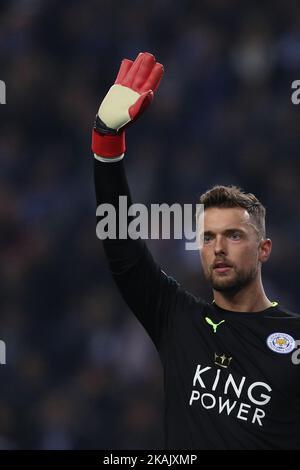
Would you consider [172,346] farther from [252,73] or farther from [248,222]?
[252,73]

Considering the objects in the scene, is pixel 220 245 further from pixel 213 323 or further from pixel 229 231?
pixel 213 323

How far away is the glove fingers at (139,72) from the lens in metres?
3.08

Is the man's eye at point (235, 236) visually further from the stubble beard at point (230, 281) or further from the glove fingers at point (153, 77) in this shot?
the glove fingers at point (153, 77)

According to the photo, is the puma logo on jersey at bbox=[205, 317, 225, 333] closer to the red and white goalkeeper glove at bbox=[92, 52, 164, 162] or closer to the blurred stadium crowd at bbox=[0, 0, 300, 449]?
the red and white goalkeeper glove at bbox=[92, 52, 164, 162]

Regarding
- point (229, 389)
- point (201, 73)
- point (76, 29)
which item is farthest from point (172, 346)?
point (76, 29)

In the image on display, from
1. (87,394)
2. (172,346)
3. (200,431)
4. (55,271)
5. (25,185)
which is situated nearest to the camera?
(200,431)

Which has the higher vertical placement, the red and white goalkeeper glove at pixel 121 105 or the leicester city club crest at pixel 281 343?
the red and white goalkeeper glove at pixel 121 105

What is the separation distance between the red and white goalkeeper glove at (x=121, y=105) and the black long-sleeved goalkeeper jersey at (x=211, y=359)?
6 cm

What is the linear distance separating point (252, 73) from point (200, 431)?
485cm

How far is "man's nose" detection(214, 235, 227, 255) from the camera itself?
123 inches

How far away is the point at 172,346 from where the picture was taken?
315 centimetres

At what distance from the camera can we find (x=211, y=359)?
309 centimetres
